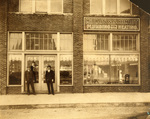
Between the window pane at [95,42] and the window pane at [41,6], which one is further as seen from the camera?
the window pane at [95,42]

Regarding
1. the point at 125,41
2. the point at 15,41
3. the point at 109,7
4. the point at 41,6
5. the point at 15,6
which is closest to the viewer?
the point at 109,7

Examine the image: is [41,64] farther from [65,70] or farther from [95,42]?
[95,42]

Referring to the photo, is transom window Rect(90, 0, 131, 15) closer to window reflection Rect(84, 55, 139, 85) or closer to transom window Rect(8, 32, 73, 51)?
transom window Rect(8, 32, 73, 51)

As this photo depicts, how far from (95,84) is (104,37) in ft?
6.82

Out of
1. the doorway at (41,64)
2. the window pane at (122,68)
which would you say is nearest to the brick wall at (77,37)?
the doorway at (41,64)

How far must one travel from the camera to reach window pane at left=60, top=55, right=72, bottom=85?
1021 centimetres

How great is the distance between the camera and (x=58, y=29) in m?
9.80

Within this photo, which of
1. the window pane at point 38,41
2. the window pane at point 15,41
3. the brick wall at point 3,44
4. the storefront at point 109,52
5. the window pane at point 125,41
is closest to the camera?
the window pane at point 125,41

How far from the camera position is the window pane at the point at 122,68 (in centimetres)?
862

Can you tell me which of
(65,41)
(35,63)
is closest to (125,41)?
(65,41)

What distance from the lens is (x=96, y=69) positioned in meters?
9.62

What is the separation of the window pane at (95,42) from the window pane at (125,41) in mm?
725

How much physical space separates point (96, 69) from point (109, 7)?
2828mm

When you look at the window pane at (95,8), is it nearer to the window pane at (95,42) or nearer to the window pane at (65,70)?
the window pane at (95,42)
